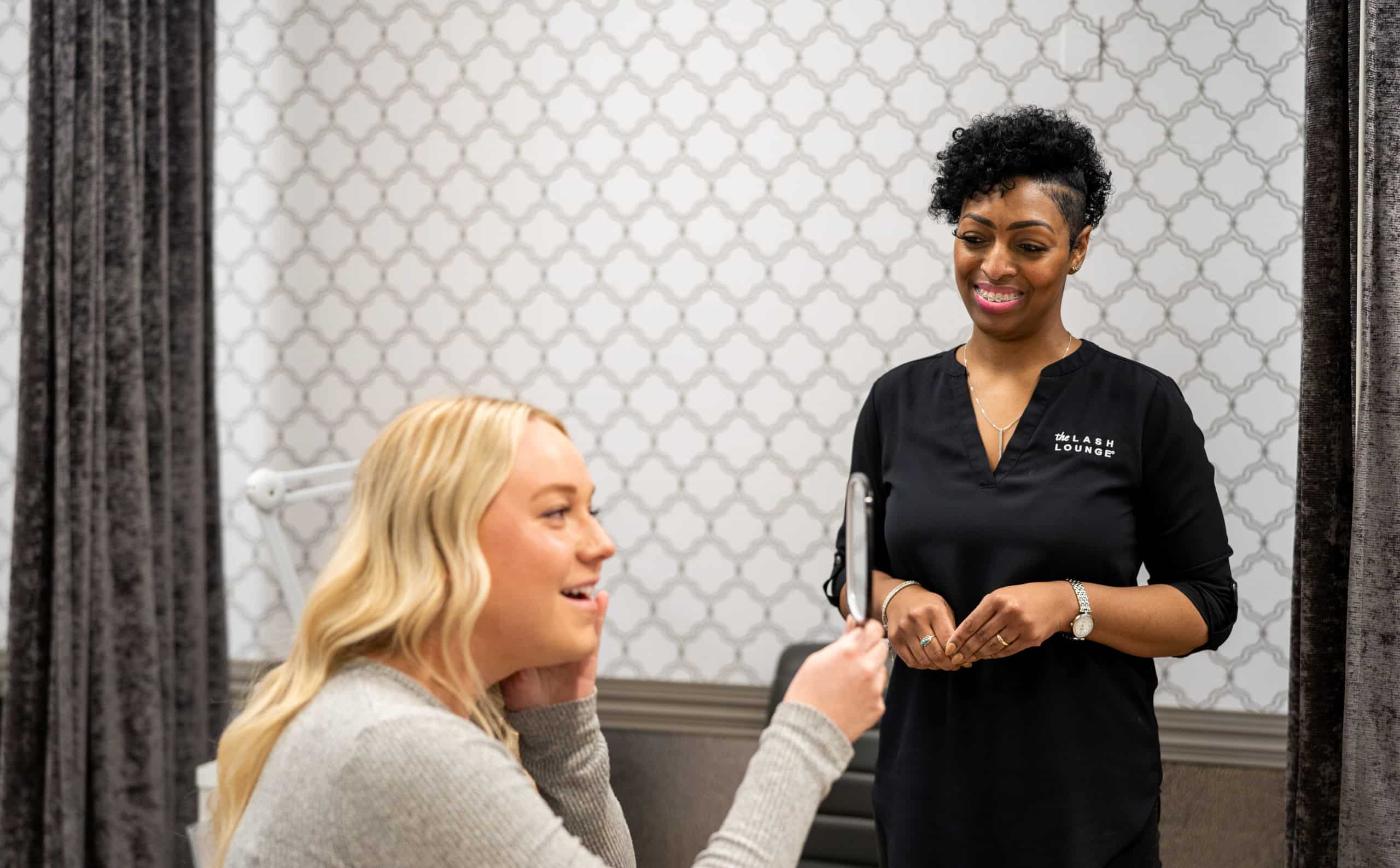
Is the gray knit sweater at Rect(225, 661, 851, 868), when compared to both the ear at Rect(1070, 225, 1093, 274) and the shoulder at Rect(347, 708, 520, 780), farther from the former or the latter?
the ear at Rect(1070, 225, 1093, 274)

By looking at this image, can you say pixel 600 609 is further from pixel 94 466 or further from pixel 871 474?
pixel 94 466

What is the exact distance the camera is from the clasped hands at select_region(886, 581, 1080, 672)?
1246mm

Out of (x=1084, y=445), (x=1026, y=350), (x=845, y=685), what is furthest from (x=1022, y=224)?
(x=845, y=685)

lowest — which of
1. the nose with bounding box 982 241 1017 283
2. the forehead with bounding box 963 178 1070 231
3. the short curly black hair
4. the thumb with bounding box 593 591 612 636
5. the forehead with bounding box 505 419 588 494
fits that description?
the thumb with bounding box 593 591 612 636

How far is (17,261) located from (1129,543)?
2.52m

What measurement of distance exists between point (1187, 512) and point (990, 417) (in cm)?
25

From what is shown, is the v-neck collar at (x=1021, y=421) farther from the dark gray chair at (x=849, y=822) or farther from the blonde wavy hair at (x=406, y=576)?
the dark gray chair at (x=849, y=822)

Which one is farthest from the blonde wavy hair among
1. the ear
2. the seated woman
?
the ear

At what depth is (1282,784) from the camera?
212 cm

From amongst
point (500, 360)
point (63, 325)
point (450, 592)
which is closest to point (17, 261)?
point (63, 325)

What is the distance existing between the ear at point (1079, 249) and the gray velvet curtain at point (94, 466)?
181cm

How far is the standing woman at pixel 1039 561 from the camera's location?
131 centimetres

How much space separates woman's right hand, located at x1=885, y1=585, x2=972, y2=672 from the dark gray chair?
835 mm

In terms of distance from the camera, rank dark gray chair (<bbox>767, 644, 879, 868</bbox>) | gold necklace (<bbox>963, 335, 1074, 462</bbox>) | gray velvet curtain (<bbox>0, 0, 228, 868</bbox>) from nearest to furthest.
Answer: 1. gold necklace (<bbox>963, 335, 1074, 462</bbox>)
2. dark gray chair (<bbox>767, 644, 879, 868</bbox>)
3. gray velvet curtain (<bbox>0, 0, 228, 868</bbox>)
